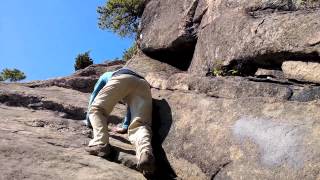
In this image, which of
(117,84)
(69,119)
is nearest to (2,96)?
(69,119)

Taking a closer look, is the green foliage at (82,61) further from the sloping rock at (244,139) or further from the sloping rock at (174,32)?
the sloping rock at (244,139)

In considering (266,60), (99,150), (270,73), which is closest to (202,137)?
(99,150)

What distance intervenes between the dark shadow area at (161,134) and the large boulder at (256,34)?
7.59 ft

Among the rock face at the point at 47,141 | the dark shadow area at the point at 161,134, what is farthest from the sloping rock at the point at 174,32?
the dark shadow area at the point at 161,134

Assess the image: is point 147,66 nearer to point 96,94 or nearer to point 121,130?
point 121,130

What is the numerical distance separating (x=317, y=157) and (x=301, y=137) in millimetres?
466

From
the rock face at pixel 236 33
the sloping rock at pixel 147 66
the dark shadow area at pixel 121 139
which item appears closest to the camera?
the dark shadow area at pixel 121 139

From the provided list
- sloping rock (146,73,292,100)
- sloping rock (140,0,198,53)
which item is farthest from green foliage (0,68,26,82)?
sloping rock (146,73,292,100)

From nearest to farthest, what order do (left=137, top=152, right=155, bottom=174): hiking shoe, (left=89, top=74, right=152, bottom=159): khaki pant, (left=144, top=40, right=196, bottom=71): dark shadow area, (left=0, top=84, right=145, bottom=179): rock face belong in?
(left=0, top=84, right=145, bottom=179): rock face, (left=137, top=152, right=155, bottom=174): hiking shoe, (left=89, top=74, right=152, bottom=159): khaki pant, (left=144, top=40, right=196, bottom=71): dark shadow area

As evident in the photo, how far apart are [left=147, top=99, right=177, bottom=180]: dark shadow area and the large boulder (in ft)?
7.59

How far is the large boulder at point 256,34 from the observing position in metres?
9.15

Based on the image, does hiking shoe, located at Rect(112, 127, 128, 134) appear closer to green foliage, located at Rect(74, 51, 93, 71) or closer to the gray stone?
the gray stone

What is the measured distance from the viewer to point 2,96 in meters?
10.5

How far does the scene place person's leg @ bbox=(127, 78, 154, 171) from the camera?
297 inches
